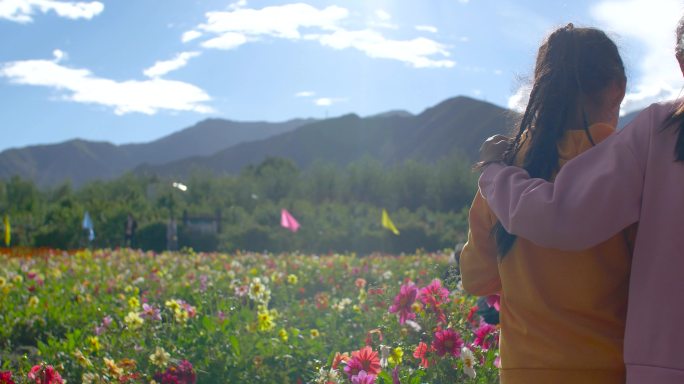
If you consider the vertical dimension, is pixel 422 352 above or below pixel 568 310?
below

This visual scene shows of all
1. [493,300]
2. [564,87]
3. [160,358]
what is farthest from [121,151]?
[564,87]

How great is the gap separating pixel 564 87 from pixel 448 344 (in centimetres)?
139

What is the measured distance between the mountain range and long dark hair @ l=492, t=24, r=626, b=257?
30cm

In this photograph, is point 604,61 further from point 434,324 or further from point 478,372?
point 434,324

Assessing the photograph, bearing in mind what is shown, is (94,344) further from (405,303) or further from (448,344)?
(448,344)

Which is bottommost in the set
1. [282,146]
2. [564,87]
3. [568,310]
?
[568,310]

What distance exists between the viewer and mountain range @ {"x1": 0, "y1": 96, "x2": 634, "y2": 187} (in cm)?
7788

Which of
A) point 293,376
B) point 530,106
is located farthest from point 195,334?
point 530,106

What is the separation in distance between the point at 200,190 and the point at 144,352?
35.3 metres

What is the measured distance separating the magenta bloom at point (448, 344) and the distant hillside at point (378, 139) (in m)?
65.6

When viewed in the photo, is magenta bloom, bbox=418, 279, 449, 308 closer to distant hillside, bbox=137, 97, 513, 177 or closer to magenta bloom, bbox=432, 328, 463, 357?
magenta bloom, bbox=432, 328, 463, 357

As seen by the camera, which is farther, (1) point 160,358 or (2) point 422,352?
(1) point 160,358

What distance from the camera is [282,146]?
390ft

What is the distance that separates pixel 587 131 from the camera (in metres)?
1.72
